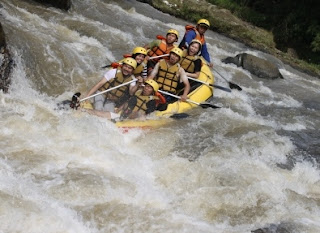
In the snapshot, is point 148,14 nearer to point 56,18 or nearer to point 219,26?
point 219,26

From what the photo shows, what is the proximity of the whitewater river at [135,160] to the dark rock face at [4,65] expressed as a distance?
0.11 meters

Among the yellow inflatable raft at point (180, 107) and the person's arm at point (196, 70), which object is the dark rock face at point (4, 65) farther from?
the person's arm at point (196, 70)

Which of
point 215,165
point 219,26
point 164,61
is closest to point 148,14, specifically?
point 219,26

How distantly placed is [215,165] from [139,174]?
3.16 ft

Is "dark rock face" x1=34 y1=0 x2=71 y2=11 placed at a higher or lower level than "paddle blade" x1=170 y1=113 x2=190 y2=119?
higher

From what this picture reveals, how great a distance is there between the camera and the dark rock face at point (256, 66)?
32.1 ft

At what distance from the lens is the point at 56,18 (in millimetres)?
9117

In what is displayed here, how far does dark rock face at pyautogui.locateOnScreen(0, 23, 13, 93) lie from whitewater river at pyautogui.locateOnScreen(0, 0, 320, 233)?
113 millimetres

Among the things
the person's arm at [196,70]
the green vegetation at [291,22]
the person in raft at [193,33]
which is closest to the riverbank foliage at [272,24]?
the green vegetation at [291,22]

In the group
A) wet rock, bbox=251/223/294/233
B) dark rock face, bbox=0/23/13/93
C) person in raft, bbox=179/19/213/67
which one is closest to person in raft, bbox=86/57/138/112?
dark rock face, bbox=0/23/13/93

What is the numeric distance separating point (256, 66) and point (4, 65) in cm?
605

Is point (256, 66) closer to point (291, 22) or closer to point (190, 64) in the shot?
point (190, 64)

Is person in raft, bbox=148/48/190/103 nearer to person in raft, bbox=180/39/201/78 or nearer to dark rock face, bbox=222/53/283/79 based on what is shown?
person in raft, bbox=180/39/201/78

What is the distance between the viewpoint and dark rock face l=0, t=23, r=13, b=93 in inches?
218
